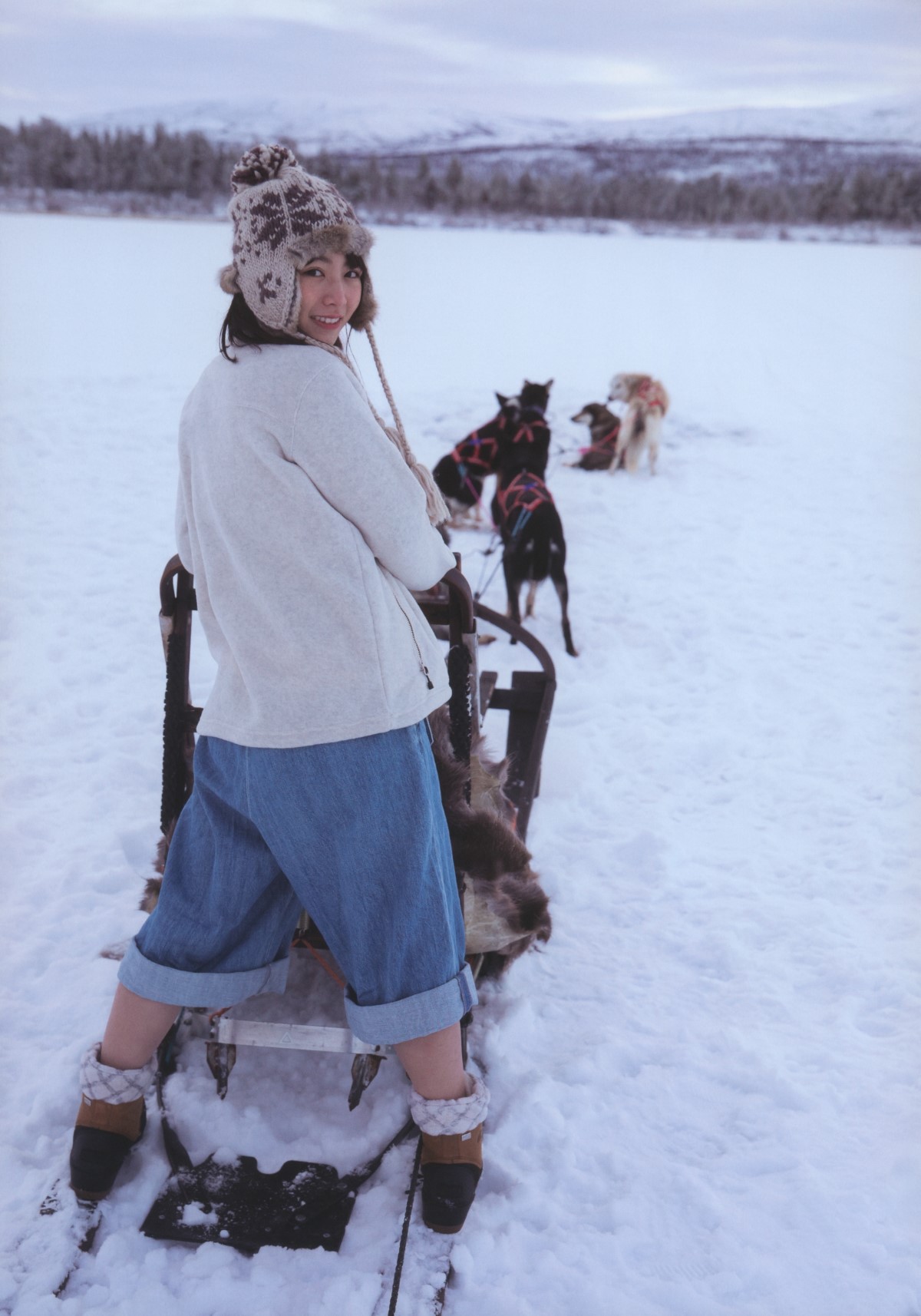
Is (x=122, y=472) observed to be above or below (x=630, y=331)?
below

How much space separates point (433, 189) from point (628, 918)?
36.3m

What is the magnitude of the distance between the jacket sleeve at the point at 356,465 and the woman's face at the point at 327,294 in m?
0.08

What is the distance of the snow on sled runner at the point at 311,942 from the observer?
170cm

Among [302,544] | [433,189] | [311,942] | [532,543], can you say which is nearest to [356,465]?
[302,544]

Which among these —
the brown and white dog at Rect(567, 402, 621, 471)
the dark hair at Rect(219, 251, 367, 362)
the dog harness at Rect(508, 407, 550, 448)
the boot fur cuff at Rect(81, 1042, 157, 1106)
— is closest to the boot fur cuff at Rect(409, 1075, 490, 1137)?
the boot fur cuff at Rect(81, 1042, 157, 1106)

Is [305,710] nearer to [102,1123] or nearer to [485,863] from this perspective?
[485,863]

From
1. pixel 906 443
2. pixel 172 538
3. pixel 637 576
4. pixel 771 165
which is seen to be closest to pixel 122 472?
pixel 172 538

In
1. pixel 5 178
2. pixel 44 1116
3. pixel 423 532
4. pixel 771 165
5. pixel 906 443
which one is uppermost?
pixel 771 165

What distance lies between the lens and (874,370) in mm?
10984

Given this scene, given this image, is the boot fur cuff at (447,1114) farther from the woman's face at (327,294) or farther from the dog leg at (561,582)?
the dog leg at (561,582)

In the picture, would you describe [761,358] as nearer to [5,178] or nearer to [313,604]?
[313,604]

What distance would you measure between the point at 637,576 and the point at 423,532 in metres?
3.97

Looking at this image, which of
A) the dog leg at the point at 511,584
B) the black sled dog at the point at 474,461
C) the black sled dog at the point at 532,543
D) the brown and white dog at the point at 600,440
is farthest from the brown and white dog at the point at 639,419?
the dog leg at the point at 511,584

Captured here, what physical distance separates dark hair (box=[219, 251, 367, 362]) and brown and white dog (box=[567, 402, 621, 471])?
6.05 metres
